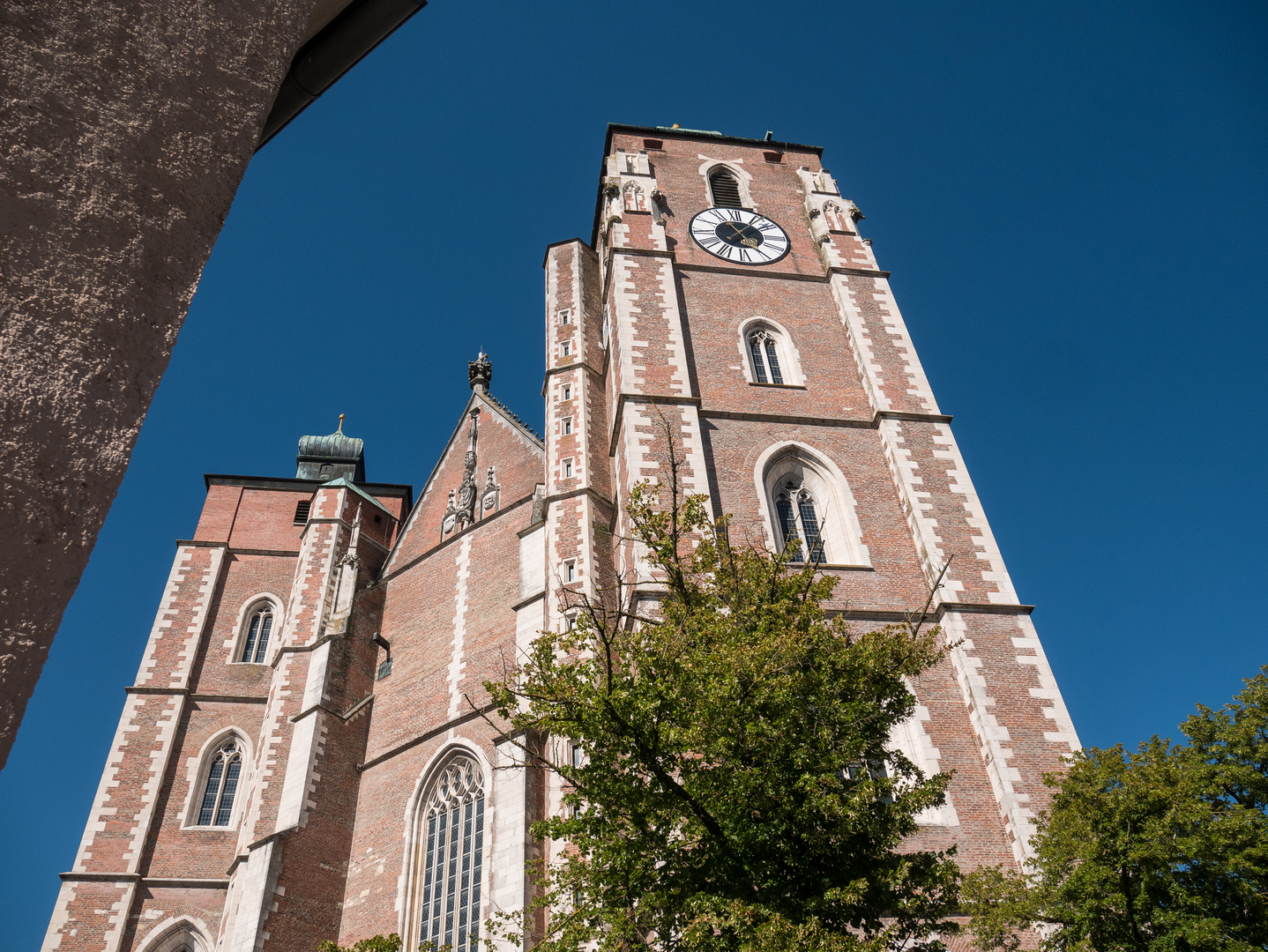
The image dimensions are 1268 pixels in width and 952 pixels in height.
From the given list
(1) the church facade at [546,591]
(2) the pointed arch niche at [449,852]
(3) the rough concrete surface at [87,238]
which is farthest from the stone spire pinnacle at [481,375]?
(3) the rough concrete surface at [87,238]

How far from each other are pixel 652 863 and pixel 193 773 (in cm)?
1977

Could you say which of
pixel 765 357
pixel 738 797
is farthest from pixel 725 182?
pixel 738 797

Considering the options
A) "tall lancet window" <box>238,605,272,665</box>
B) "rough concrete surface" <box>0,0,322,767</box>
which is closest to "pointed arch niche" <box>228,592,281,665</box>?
"tall lancet window" <box>238,605,272,665</box>

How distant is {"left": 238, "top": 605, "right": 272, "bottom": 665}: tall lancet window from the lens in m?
28.2

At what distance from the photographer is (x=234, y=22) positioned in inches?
111

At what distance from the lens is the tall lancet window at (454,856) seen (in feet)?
55.5

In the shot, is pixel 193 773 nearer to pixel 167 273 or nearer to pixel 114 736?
pixel 114 736

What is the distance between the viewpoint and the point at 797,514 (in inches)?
761

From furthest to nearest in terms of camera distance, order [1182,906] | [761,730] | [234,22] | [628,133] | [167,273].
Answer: [628,133], [1182,906], [761,730], [234,22], [167,273]

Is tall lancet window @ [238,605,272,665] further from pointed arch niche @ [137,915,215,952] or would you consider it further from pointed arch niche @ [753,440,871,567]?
pointed arch niche @ [753,440,871,567]

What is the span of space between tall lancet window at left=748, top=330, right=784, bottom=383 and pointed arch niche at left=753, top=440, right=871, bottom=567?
248 centimetres

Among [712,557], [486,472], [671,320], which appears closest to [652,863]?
[712,557]

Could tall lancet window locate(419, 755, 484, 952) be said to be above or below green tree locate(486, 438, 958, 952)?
above

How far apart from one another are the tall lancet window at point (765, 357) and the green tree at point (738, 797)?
471 inches
